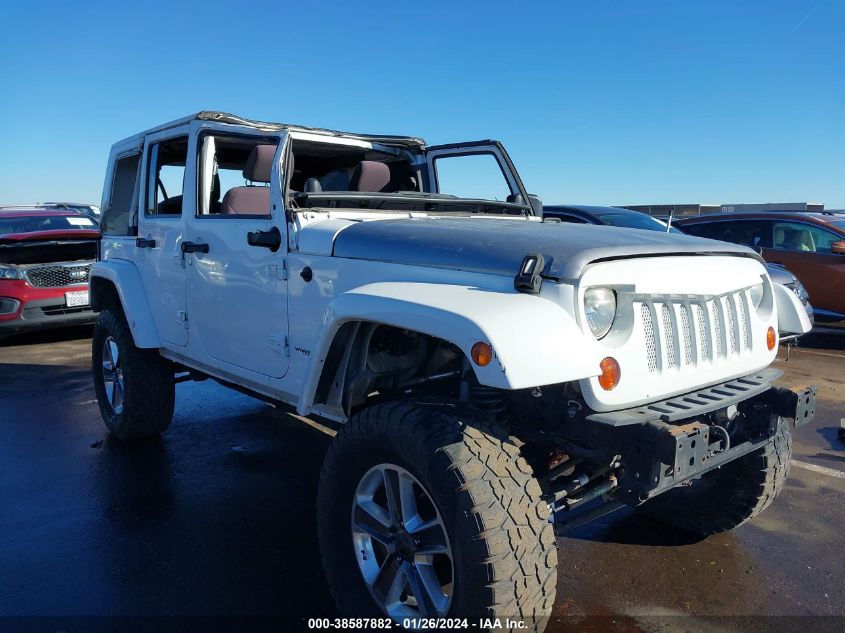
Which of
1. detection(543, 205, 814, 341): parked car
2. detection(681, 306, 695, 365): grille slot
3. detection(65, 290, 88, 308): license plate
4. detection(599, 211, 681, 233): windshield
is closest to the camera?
detection(681, 306, 695, 365): grille slot

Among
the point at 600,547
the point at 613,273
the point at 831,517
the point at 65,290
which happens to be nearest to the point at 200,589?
the point at 600,547

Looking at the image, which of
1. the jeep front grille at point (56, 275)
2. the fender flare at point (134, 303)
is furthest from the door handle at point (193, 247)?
the jeep front grille at point (56, 275)

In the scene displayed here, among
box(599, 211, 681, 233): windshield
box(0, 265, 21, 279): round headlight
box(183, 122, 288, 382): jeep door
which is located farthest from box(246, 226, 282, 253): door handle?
box(0, 265, 21, 279): round headlight

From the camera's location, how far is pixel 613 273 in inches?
87.3

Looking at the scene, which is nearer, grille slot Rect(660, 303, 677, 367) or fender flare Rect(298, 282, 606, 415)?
fender flare Rect(298, 282, 606, 415)

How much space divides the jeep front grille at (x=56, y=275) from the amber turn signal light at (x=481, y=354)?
740 centimetres

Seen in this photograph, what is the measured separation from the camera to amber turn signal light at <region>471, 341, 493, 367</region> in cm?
194

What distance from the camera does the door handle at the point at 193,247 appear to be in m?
3.50

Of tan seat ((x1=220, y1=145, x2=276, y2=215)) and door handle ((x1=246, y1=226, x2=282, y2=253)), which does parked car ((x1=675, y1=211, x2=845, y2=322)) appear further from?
door handle ((x1=246, y1=226, x2=282, y2=253))

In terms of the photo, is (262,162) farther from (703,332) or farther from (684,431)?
(684,431)

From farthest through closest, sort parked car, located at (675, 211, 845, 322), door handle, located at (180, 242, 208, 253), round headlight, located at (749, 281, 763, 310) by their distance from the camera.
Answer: parked car, located at (675, 211, 845, 322), door handle, located at (180, 242, 208, 253), round headlight, located at (749, 281, 763, 310)

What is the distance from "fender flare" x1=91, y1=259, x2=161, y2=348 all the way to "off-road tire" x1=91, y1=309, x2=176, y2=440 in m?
0.17

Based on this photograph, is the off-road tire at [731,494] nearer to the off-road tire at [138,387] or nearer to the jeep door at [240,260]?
the jeep door at [240,260]

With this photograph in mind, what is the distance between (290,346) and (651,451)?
66.9 inches
